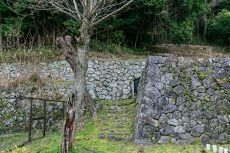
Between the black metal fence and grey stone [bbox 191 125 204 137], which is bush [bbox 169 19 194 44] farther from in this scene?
grey stone [bbox 191 125 204 137]

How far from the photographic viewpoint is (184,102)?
30.4 ft

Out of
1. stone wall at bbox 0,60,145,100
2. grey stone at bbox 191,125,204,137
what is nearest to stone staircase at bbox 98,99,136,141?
stone wall at bbox 0,60,145,100

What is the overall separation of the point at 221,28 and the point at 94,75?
9.85m

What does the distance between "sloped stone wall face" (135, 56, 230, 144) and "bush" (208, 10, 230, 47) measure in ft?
37.9

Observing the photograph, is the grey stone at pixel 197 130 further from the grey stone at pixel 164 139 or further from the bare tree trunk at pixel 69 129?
the bare tree trunk at pixel 69 129

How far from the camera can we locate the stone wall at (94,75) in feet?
44.0

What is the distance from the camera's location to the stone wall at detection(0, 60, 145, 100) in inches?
528

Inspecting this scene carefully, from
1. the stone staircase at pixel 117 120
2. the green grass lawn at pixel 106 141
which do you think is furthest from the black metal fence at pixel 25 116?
the stone staircase at pixel 117 120

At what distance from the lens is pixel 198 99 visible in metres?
9.34

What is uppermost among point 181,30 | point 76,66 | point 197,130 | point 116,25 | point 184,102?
point 116,25

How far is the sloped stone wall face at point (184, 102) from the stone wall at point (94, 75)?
13.9 ft

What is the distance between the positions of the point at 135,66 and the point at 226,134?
21.2 feet

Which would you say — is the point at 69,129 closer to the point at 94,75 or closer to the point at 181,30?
the point at 94,75

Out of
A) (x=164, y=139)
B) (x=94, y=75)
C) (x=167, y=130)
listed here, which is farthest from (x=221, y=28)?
(x=164, y=139)
